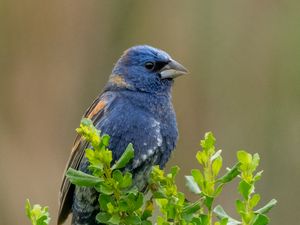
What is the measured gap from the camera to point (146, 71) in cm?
367

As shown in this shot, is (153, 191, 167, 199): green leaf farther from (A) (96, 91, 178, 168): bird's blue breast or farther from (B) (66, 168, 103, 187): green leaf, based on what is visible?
(A) (96, 91, 178, 168): bird's blue breast

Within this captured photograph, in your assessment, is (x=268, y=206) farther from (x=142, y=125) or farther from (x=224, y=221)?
(x=142, y=125)

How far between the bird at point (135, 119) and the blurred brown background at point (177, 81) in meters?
1.91

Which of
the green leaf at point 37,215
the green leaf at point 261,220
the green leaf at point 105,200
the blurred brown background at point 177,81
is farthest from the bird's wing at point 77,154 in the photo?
the blurred brown background at point 177,81

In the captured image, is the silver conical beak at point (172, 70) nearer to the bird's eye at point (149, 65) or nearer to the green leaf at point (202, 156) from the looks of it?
the bird's eye at point (149, 65)

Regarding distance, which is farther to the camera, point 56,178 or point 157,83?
point 56,178

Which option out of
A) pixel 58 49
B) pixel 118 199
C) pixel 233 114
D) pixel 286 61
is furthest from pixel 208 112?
pixel 118 199

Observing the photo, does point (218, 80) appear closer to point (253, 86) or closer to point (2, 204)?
point (253, 86)

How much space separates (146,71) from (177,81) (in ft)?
7.37

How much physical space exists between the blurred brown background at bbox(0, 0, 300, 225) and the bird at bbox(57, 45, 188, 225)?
191 cm

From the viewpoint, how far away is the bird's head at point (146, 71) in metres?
3.61

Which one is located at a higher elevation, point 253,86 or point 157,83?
point 157,83

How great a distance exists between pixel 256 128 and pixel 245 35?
56 centimetres

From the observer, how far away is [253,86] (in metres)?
5.97
